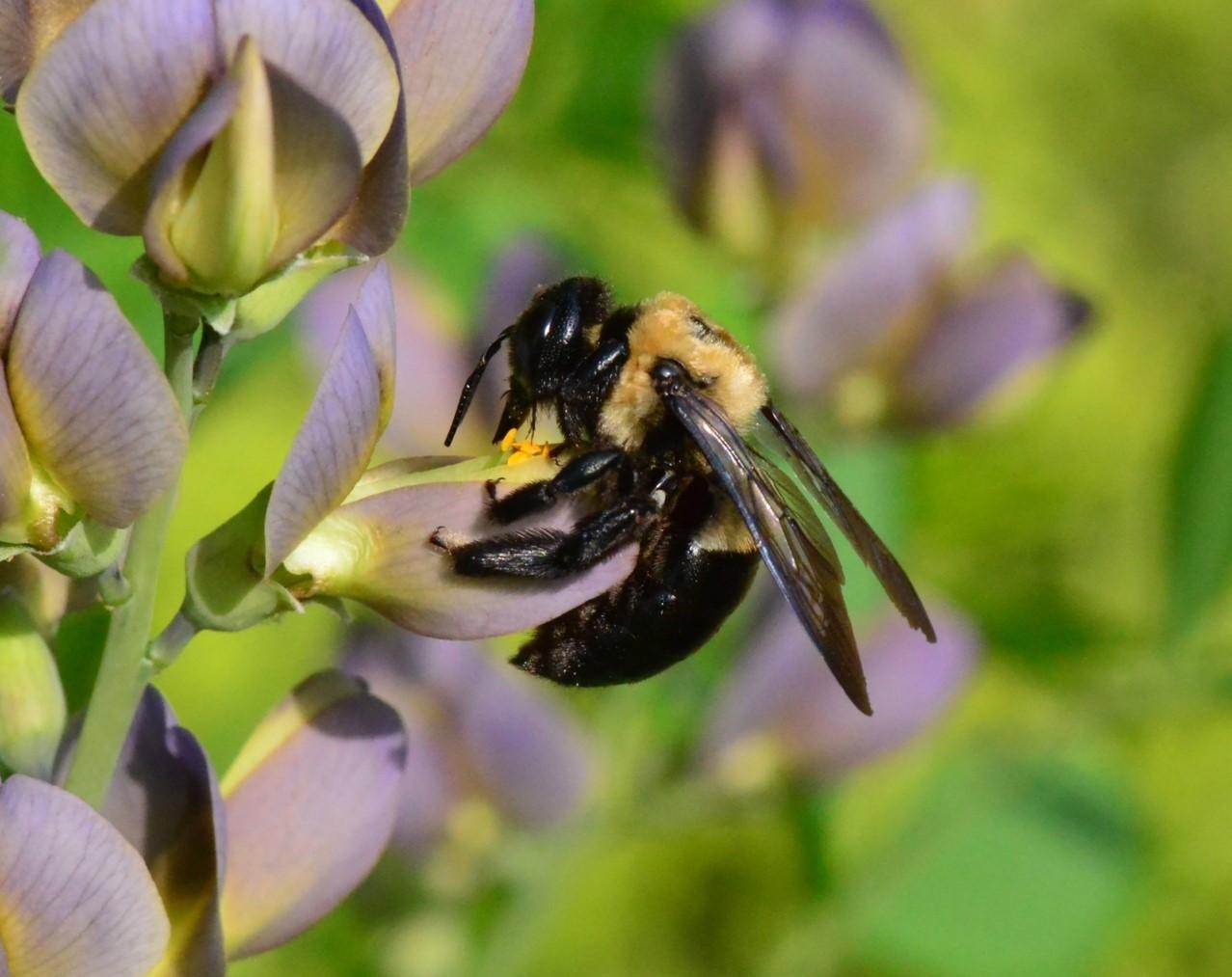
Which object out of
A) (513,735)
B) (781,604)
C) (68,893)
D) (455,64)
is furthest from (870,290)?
(68,893)

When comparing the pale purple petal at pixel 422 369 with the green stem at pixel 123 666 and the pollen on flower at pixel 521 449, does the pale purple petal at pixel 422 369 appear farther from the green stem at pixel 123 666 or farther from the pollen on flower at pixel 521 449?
the green stem at pixel 123 666

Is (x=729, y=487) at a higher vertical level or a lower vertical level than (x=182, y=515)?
higher

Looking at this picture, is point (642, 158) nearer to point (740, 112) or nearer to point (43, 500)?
point (740, 112)

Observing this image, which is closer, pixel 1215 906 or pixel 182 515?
pixel 182 515

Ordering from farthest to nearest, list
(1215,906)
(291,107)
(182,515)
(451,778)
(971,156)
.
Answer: (971,156) → (1215,906) → (182,515) → (451,778) → (291,107)

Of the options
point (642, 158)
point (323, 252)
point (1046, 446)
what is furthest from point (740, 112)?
point (1046, 446)

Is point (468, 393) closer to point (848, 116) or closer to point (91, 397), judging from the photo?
point (91, 397)

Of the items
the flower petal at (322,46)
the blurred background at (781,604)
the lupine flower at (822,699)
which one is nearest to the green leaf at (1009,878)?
the blurred background at (781,604)
